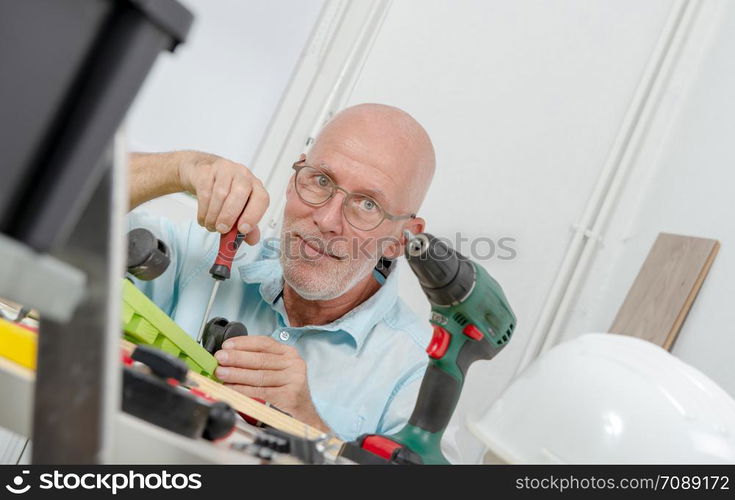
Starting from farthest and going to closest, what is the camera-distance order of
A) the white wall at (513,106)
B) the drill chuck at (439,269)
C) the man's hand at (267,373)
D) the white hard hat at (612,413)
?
the white wall at (513,106), the man's hand at (267,373), the drill chuck at (439,269), the white hard hat at (612,413)

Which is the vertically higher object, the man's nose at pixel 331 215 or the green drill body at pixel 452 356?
the man's nose at pixel 331 215

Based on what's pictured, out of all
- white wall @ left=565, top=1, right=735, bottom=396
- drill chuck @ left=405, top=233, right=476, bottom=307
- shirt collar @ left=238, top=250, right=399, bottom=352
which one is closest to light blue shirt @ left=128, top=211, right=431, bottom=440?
shirt collar @ left=238, top=250, right=399, bottom=352

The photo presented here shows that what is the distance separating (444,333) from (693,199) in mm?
1229

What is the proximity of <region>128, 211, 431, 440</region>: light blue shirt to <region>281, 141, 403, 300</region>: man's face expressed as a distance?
0.08 m

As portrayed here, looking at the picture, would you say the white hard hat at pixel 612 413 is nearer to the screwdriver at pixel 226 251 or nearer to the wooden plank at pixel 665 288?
the screwdriver at pixel 226 251

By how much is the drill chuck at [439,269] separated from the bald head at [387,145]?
94 centimetres

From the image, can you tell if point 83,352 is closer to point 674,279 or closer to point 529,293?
point 674,279

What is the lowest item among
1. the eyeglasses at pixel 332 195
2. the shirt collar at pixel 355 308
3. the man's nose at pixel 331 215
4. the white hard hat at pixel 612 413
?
the shirt collar at pixel 355 308

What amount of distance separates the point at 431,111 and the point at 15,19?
2.20 m

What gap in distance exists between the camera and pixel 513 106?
2.51 meters

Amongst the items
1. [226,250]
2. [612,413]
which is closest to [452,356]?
[612,413]

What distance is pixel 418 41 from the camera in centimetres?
256

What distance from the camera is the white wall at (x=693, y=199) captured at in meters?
1.76

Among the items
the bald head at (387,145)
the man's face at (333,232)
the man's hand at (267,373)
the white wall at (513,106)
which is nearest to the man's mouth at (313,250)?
the man's face at (333,232)
